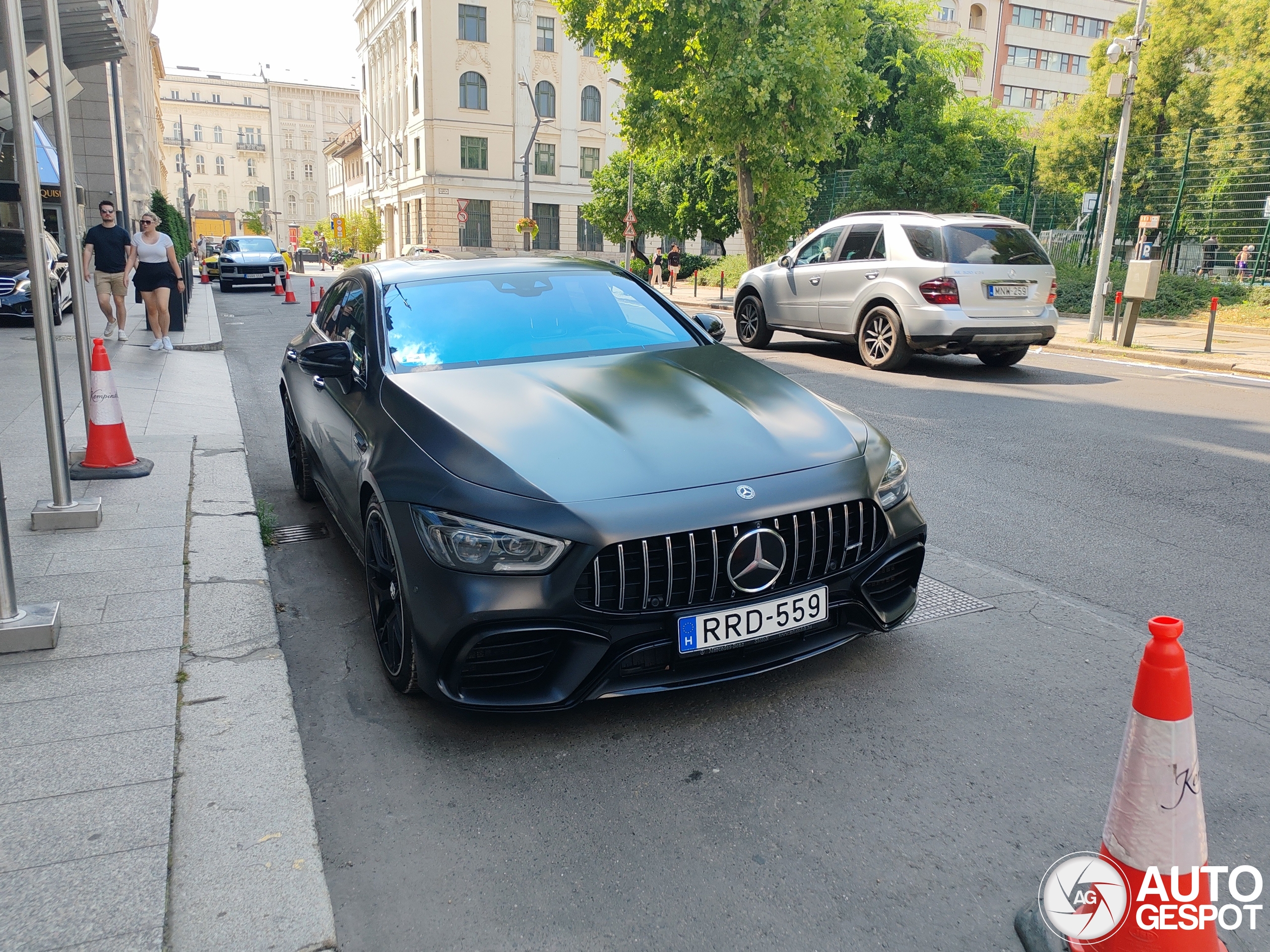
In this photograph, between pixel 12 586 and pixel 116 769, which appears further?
pixel 12 586

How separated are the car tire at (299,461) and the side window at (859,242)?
26.6 ft

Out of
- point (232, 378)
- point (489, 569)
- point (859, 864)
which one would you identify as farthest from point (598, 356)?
point (232, 378)

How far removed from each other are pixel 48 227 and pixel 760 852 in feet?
96.1

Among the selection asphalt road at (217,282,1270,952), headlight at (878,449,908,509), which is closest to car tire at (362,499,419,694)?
asphalt road at (217,282,1270,952)

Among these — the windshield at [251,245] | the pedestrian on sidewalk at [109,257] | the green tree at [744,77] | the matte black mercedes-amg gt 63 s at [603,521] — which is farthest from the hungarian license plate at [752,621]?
the windshield at [251,245]

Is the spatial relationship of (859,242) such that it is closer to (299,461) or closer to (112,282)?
(299,461)

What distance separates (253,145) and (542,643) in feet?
437

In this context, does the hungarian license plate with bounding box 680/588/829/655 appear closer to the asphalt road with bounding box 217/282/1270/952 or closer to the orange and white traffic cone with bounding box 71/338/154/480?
the asphalt road with bounding box 217/282/1270/952

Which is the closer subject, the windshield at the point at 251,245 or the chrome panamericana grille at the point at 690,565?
the chrome panamericana grille at the point at 690,565

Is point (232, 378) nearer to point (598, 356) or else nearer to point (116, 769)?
point (598, 356)

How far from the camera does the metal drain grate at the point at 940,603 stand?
4.17 m

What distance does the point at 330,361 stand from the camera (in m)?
4.34

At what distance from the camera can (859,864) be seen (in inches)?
100

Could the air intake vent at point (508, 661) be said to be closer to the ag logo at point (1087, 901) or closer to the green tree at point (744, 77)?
the ag logo at point (1087, 901)
